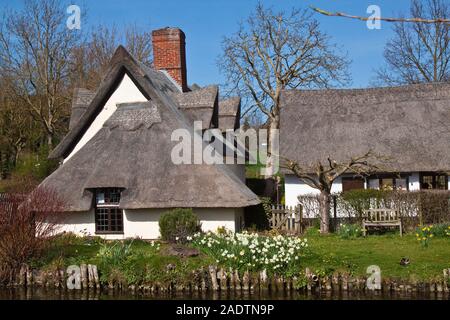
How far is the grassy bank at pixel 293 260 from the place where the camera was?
45.0 ft

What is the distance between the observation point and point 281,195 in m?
31.8

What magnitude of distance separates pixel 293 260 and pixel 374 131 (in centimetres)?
1413

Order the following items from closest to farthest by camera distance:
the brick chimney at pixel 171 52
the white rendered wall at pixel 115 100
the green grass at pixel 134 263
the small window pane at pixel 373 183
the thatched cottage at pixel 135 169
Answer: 1. the green grass at pixel 134 263
2. the thatched cottage at pixel 135 169
3. the white rendered wall at pixel 115 100
4. the small window pane at pixel 373 183
5. the brick chimney at pixel 171 52

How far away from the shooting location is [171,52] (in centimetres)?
2761

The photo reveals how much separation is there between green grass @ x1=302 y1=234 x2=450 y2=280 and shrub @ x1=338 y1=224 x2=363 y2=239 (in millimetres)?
279

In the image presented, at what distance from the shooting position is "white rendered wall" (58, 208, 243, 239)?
19.2m

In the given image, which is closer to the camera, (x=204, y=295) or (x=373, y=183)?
(x=204, y=295)

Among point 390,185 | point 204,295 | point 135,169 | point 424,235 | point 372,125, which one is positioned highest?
point 372,125

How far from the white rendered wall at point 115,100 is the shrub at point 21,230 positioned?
688 centimetres

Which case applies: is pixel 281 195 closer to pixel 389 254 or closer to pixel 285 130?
pixel 285 130

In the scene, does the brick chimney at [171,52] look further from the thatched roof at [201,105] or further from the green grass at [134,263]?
the green grass at [134,263]

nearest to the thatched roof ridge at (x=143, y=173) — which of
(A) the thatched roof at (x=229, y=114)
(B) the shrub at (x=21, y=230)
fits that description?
(B) the shrub at (x=21, y=230)

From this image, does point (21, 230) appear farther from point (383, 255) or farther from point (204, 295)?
point (383, 255)

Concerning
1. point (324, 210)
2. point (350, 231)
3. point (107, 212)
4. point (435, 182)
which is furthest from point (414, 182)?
point (107, 212)
